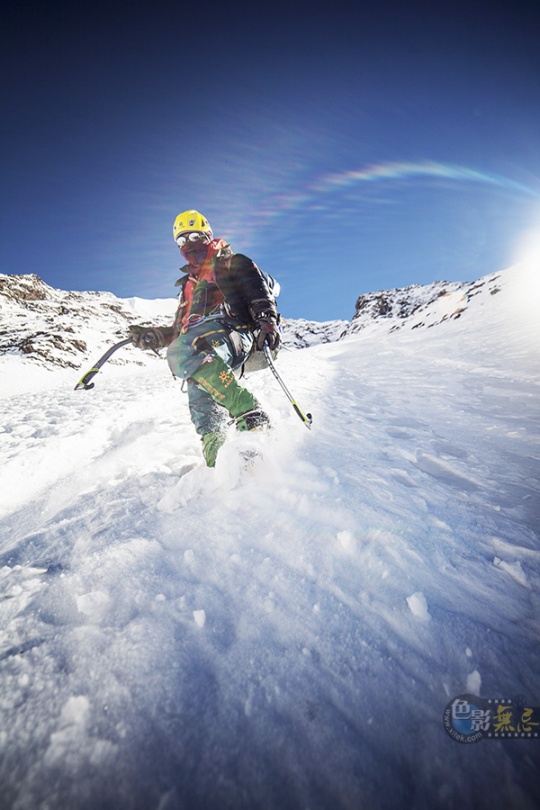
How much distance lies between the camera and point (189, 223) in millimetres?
3455

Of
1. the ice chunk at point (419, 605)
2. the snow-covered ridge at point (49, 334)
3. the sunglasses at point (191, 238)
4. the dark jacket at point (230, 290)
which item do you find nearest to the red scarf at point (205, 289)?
the dark jacket at point (230, 290)

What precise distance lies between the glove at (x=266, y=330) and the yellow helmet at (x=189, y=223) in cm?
146

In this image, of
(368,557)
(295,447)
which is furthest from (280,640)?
(295,447)

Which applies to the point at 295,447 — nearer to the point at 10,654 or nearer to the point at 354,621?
the point at 354,621

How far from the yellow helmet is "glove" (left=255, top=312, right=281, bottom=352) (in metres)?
1.46

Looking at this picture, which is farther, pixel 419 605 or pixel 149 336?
pixel 149 336

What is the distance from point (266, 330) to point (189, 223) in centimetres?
175

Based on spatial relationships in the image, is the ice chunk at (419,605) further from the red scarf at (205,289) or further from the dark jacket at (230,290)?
the red scarf at (205,289)

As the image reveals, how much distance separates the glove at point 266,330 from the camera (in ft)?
9.57

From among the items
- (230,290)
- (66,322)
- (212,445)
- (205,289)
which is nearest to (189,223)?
(205,289)

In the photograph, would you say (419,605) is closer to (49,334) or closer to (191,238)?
(191,238)

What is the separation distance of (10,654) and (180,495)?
111cm

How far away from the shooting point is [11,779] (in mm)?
739

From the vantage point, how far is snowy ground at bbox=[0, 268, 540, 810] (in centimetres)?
79
